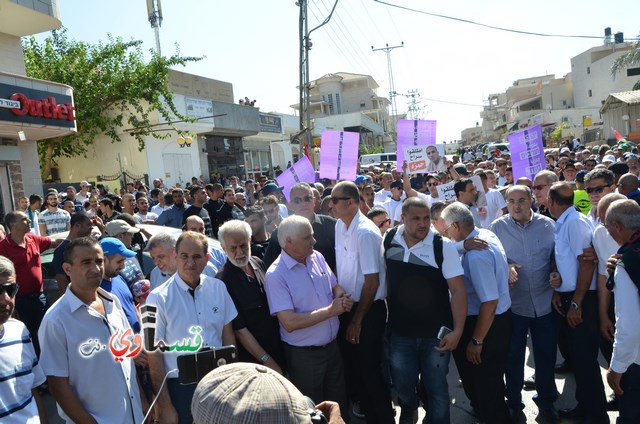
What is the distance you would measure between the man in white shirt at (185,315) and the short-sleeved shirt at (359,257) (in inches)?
43.6

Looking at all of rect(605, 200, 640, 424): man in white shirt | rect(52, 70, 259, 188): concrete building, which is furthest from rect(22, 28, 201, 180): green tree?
rect(605, 200, 640, 424): man in white shirt

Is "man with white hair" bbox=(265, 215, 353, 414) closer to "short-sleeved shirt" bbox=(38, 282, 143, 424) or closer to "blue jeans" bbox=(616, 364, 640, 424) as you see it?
"short-sleeved shirt" bbox=(38, 282, 143, 424)

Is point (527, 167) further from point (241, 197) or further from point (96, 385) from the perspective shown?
point (96, 385)

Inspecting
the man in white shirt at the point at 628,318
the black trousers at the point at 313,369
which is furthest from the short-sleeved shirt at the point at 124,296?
the man in white shirt at the point at 628,318

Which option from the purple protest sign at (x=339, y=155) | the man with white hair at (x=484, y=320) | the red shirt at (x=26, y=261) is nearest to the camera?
the man with white hair at (x=484, y=320)

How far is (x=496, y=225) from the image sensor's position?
4.50 metres

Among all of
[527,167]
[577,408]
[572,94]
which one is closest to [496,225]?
[577,408]

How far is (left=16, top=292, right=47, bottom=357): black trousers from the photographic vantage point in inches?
230

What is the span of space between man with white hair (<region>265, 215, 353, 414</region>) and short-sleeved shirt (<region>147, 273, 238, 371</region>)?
431mm

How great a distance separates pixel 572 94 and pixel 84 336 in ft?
235

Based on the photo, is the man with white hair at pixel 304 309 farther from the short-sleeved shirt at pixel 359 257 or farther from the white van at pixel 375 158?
the white van at pixel 375 158

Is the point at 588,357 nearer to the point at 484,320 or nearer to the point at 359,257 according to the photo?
the point at 484,320

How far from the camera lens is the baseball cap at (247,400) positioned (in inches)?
49.5

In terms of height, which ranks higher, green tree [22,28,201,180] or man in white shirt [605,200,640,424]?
green tree [22,28,201,180]
